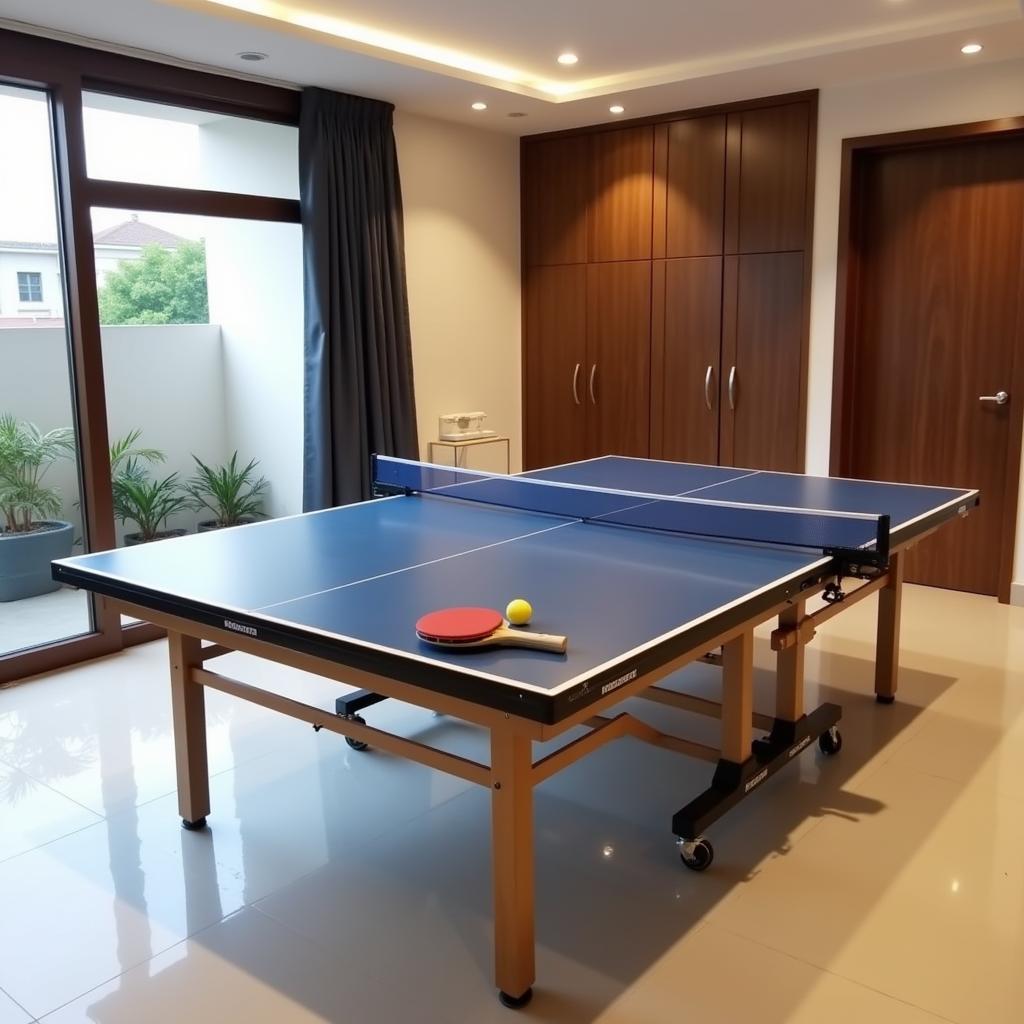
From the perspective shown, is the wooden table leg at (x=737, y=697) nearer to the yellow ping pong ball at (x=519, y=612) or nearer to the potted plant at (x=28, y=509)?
→ the yellow ping pong ball at (x=519, y=612)

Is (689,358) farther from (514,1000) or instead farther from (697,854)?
(514,1000)

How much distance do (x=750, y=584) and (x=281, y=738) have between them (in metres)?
1.85

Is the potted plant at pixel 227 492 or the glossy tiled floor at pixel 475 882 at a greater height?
the potted plant at pixel 227 492

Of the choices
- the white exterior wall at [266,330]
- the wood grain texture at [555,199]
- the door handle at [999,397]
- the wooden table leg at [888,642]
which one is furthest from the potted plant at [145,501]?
the door handle at [999,397]

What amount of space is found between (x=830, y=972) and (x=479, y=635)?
3.53 feet

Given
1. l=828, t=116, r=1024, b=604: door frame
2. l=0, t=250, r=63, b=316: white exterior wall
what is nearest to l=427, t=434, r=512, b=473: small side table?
l=828, t=116, r=1024, b=604: door frame

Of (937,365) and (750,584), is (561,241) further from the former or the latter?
(750,584)

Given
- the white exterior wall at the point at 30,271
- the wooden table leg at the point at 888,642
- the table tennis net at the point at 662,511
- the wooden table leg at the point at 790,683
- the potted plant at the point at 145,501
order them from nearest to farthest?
the table tennis net at the point at 662,511 → the wooden table leg at the point at 790,683 → the wooden table leg at the point at 888,642 → the white exterior wall at the point at 30,271 → the potted plant at the point at 145,501

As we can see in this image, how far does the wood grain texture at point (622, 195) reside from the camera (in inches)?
222

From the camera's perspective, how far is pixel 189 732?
277cm

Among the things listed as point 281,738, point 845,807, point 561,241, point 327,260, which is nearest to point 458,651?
point 845,807

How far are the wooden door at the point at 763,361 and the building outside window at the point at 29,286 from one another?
335 cm

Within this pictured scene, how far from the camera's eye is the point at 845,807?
2875 millimetres

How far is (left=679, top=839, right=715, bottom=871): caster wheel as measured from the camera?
253cm
